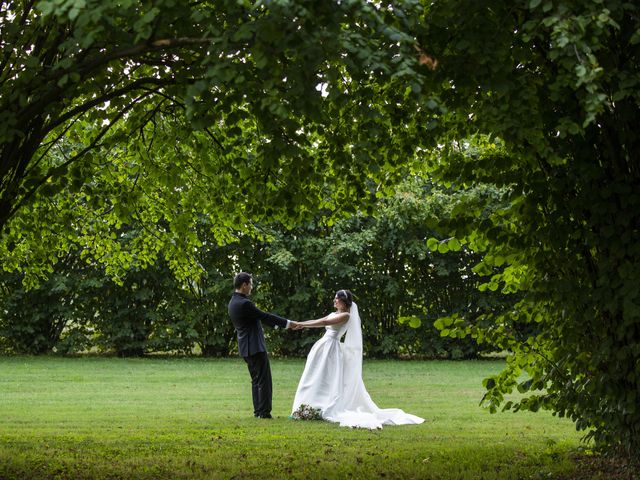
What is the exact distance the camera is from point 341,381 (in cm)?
1283

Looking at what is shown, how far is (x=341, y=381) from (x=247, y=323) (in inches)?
66.2

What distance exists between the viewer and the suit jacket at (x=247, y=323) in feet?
41.2

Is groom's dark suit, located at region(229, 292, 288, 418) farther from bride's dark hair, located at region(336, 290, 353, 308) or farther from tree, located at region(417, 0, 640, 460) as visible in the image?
tree, located at region(417, 0, 640, 460)

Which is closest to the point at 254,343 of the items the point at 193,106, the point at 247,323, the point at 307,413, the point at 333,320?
the point at 247,323

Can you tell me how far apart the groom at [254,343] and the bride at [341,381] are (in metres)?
0.54

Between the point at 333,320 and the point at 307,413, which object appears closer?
the point at 307,413

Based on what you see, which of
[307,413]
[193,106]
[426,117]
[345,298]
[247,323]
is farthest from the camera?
[345,298]

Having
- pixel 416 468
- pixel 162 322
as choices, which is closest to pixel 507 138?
pixel 416 468

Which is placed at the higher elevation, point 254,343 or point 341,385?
point 254,343

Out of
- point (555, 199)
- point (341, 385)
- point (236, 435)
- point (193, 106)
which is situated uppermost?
point (193, 106)

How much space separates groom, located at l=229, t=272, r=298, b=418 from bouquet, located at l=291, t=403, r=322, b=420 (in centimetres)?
42

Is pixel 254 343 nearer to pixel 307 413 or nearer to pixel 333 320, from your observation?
pixel 307 413

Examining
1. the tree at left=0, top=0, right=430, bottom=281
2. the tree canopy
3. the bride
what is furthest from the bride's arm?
the tree canopy

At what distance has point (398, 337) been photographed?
991 inches
